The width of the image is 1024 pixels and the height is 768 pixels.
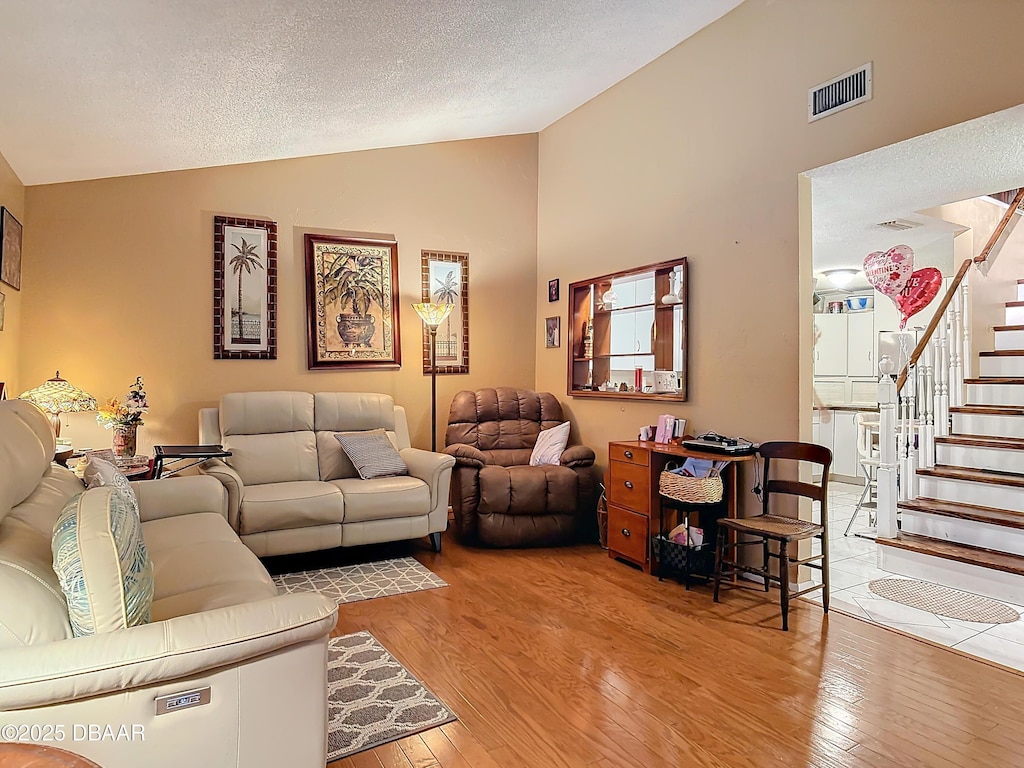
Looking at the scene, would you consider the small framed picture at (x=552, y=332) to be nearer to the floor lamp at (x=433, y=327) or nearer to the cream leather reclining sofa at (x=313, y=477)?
the floor lamp at (x=433, y=327)

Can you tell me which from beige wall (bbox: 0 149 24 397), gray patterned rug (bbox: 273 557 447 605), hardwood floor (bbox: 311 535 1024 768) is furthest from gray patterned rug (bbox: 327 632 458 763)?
beige wall (bbox: 0 149 24 397)

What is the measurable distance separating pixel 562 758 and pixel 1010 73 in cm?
306

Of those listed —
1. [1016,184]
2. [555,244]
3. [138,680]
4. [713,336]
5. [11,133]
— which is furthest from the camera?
[555,244]

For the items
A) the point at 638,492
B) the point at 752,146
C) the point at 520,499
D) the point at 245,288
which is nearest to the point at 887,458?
the point at 638,492

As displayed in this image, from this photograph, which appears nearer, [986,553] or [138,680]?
[138,680]

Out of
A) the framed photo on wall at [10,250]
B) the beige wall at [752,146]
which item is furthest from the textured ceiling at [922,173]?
the framed photo on wall at [10,250]

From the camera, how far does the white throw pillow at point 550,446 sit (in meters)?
4.80

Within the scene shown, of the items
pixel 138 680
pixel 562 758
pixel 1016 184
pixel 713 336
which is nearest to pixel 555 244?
pixel 713 336

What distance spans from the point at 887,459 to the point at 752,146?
215cm

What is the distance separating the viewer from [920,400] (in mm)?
4434

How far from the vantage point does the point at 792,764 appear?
191 centimetres

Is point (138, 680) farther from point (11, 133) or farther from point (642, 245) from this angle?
point (642, 245)

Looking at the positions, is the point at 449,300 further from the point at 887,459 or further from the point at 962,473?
the point at 962,473

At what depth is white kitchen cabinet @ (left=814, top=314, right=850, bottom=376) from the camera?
7.04 meters
